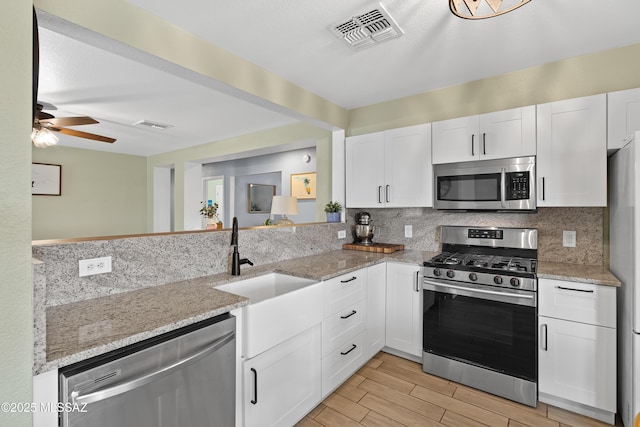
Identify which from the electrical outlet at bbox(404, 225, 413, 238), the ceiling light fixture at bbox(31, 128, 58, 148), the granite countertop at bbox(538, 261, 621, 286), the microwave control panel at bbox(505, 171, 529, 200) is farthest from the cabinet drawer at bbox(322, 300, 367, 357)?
the ceiling light fixture at bbox(31, 128, 58, 148)

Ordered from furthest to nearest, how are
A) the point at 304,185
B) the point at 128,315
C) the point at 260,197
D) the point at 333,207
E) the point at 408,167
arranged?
the point at 260,197
the point at 304,185
the point at 333,207
the point at 408,167
the point at 128,315

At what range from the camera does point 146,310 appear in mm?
1369

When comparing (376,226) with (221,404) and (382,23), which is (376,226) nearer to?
(382,23)

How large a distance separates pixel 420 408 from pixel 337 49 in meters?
2.54

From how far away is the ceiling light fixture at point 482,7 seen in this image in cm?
142

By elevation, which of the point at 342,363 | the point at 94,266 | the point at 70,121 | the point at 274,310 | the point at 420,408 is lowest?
the point at 420,408

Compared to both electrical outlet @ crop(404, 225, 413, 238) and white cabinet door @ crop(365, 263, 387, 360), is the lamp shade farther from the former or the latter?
white cabinet door @ crop(365, 263, 387, 360)

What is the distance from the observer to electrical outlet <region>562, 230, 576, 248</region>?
239cm

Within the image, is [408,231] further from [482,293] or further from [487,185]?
[482,293]

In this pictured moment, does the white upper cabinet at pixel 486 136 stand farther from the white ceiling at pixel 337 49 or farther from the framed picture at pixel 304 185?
the framed picture at pixel 304 185

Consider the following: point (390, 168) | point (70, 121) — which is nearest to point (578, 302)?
point (390, 168)

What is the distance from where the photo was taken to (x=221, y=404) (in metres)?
1.41

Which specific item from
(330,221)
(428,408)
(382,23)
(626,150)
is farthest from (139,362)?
(626,150)

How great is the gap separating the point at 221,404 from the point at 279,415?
1.52 feet
